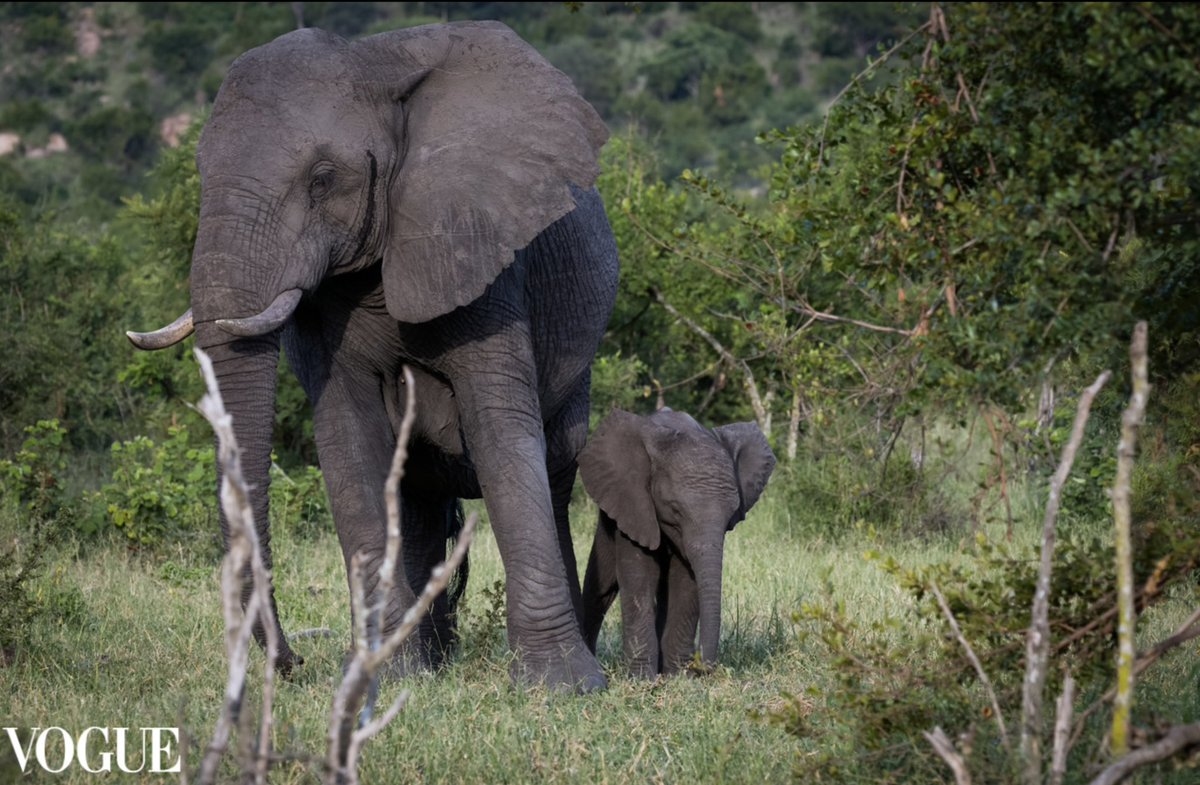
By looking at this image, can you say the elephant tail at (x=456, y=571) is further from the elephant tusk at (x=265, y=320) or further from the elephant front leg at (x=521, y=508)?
the elephant tusk at (x=265, y=320)

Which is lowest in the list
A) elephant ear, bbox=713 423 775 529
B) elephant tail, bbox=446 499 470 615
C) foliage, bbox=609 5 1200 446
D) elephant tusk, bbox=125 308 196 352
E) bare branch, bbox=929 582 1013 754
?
elephant tail, bbox=446 499 470 615

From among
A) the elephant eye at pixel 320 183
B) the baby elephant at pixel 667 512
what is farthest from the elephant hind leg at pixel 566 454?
the elephant eye at pixel 320 183

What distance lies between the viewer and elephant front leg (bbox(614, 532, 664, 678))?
6.49 metres

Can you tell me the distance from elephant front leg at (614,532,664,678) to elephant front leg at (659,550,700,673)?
0.06 m

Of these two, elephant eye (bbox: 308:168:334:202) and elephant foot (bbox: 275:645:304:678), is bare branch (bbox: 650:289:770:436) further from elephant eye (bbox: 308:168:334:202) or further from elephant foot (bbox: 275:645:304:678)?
elephant eye (bbox: 308:168:334:202)

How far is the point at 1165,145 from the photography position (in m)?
3.76

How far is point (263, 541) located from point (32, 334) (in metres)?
7.22

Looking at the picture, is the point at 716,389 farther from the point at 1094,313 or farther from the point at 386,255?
the point at 1094,313

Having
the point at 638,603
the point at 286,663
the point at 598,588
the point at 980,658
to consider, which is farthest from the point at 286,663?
the point at 980,658

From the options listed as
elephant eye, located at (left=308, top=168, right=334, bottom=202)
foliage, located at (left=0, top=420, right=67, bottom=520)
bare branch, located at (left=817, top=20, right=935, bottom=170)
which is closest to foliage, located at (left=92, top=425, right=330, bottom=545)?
foliage, located at (left=0, top=420, right=67, bottom=520)

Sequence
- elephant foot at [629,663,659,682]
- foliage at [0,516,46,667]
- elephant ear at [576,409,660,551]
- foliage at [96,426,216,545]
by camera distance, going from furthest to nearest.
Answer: foliage at [96,426,216,545] → elephant ear at [576,409,660,551] → elephant foot at [629,663,659,682] → foliage at [0,516,46,667]

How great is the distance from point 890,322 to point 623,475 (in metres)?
3.73

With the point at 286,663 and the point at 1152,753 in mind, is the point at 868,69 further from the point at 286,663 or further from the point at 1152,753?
the point at 286,663

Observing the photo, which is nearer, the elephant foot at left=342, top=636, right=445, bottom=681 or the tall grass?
the tall grass
